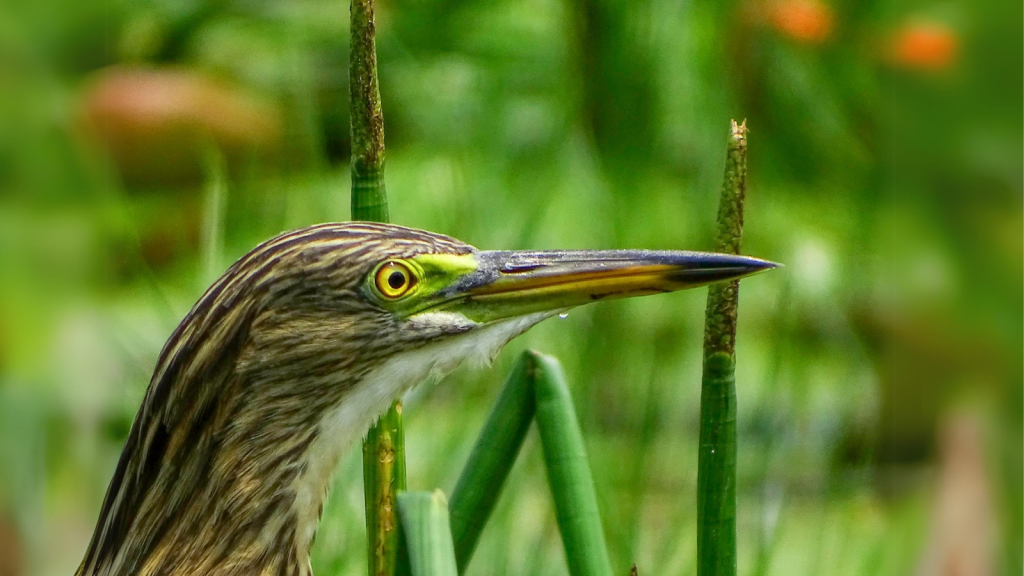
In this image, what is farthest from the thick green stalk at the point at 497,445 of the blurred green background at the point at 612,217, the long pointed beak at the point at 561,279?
the blurred green background at the point at 612,217

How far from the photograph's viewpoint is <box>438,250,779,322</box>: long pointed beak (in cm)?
88

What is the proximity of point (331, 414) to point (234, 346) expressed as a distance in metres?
0.09

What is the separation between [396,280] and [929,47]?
1110 mm

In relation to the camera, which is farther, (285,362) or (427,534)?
(285,362)

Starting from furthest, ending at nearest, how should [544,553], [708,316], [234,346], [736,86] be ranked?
[736,86] < [544,553] < [234,346] < [708,316]

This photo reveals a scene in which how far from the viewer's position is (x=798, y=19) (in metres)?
2.18

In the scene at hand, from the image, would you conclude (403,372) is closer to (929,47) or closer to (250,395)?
(250,395)

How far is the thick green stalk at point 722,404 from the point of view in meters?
0.69

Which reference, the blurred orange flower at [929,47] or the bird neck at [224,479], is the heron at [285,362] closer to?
the bird neck at [224,479]

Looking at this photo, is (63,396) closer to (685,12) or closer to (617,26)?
(617,26)

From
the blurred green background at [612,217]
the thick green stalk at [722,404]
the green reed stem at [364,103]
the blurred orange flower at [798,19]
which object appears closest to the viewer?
the thick green stalk at [722,404]

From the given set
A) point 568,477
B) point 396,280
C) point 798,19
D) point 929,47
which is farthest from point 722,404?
point 798,19

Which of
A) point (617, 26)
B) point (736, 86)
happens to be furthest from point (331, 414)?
point (736, 86)

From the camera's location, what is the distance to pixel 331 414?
979 mm
